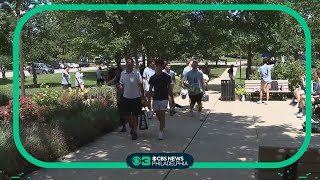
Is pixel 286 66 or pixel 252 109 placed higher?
pixel 286 66

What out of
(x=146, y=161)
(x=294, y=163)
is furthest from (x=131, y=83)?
(x=294, y=163)

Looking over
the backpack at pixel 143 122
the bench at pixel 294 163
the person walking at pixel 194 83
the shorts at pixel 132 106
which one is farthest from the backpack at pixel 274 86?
the bench at pixel 294 163

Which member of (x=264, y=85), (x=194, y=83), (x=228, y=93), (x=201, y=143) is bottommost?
(x=201, y=143)

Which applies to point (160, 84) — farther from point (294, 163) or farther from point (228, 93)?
point (228, 93)

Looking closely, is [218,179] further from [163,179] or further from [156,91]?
[156,91]

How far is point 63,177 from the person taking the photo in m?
6.16

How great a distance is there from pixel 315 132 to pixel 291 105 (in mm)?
5439

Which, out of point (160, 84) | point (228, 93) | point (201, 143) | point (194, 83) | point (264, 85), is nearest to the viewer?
point (201, 143)

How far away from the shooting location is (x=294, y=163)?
180 inches

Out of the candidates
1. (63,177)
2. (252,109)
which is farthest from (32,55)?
(63,177)

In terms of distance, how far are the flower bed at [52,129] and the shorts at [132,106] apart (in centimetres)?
83

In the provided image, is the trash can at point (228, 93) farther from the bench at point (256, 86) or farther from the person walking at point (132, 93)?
the person walking at point (132, 93)

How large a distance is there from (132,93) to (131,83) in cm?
21

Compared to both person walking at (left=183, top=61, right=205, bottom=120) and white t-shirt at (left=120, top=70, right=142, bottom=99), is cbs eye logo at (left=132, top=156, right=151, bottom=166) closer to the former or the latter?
white t-shirt at (left=120, top=70, right=142, bottom=99)
